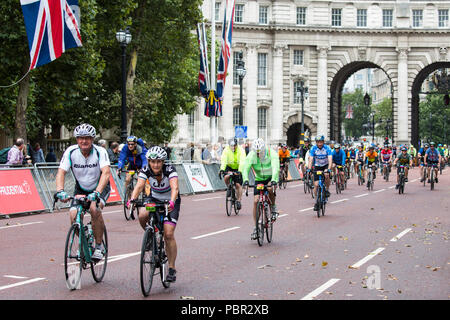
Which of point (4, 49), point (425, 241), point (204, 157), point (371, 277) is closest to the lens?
point (371, 277)

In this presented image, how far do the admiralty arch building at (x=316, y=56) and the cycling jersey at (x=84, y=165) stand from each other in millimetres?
55862

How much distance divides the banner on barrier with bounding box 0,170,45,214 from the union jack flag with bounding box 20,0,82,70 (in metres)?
3.57

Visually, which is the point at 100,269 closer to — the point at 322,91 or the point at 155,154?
the point at 155,154

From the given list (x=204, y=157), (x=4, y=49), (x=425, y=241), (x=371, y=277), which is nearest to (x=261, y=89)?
(x=204, y=157)

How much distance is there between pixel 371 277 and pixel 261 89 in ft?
197

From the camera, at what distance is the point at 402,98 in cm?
7369

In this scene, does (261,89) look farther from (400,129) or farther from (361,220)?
(361,220)

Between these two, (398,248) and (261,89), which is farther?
(261,89)

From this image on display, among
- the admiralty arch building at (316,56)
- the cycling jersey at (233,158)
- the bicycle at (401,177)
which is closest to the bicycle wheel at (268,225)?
the cycling jersey at (233,158)

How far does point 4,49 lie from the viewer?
2806 cm

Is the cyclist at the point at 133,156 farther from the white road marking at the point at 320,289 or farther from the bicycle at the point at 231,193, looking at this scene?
the white road marking at the point at 320,289

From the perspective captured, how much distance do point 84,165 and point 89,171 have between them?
0.34ft

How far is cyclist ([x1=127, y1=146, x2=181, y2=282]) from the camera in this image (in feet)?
31.8

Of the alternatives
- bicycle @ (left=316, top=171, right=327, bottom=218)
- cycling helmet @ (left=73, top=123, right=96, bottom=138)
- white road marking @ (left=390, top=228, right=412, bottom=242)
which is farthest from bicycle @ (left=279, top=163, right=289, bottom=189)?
cycling helmet @ (left=73, top=123, right=96, bottom=138)
